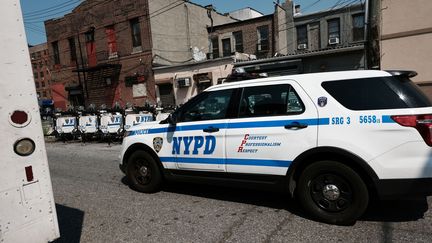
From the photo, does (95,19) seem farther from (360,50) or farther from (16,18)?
(16,18)

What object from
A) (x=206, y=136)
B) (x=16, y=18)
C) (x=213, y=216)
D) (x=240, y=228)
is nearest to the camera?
(x=16, y=18)

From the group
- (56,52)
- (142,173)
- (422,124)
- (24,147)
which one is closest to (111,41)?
(56,52)

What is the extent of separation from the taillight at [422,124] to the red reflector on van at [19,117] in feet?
12.1

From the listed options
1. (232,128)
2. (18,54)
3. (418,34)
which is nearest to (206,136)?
(232,128)

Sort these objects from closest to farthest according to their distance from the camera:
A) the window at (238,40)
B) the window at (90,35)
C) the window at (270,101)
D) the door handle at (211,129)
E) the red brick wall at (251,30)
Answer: the window at (270,101) < the door handle at (211,129) < the red brick wall at (251,30) < the window at (90,35) < the window at (238,40)

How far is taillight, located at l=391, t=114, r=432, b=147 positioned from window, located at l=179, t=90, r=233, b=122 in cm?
226

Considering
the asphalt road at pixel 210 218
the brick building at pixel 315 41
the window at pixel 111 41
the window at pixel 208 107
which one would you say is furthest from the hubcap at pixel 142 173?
the window at pixel 111 41

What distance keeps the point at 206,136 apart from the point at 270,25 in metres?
23.2

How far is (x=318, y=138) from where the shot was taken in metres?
3.96

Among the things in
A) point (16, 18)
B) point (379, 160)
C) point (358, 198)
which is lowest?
point (358, 198)

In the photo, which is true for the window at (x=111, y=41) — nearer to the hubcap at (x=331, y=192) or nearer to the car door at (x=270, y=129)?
the car door at (x=270, y=129)

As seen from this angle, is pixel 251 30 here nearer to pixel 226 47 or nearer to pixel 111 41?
pixel 226 47

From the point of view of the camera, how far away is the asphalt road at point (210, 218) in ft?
12.3

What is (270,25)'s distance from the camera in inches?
1034
